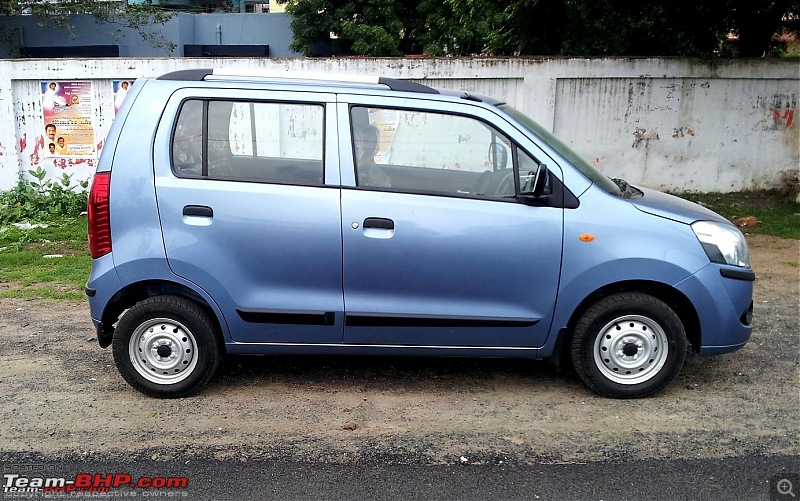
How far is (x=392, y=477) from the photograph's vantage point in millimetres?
3811

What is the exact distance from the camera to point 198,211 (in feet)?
14.7

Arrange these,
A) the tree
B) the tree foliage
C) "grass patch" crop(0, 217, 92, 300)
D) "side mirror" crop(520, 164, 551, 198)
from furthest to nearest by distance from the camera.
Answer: the tree < the tree foliage < "grass patch" crop(0, 217, 92, 300) < "side mirror" crop(520, 164, 551, 198)

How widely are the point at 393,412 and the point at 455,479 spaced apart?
2.79 feet

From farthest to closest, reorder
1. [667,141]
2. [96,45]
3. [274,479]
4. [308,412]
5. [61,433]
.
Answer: [96,45]
[667,141]
[308,412]
[61,433]
[274,479]

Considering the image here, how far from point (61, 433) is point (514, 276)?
2.78 m

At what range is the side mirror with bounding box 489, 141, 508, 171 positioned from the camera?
15.2ft

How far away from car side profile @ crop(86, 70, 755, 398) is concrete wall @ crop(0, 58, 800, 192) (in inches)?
247

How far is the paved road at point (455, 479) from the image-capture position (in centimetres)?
365

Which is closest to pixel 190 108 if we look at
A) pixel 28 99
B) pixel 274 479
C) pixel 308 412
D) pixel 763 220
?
pixel 308 412

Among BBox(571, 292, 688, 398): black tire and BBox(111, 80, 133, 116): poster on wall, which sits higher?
BBox(111, 80, 133, 116): poster on wall

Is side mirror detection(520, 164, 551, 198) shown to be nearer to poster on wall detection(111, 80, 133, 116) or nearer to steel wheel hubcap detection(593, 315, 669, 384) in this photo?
steel wheel hubcap detection(593, 315, 669, 384)

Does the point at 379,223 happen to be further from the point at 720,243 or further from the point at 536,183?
the point at 720,243

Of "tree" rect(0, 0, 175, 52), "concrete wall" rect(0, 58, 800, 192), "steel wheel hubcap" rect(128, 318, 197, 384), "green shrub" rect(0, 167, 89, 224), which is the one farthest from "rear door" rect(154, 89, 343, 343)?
"tree" rect(0, 0, 175, 52)

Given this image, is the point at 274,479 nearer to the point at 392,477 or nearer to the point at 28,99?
the point at 392,477
